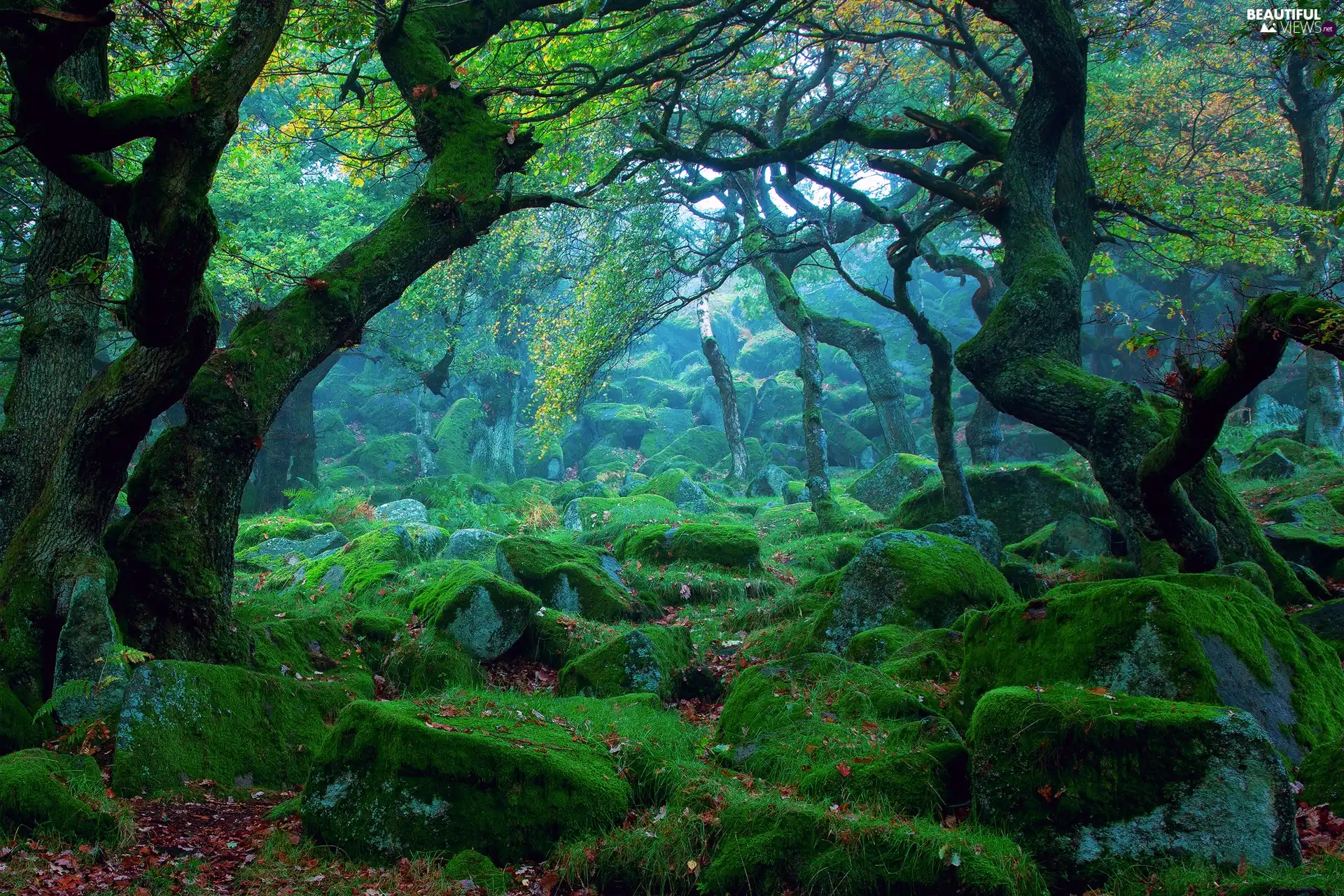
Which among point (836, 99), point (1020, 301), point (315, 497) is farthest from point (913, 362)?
point (1020, 301)

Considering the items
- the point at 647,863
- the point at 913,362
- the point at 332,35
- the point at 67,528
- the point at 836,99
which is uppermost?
the point at 836,99

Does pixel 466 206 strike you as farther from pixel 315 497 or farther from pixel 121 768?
pixel 315 497

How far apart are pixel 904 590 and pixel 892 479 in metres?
11.4

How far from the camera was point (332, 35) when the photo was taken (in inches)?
372

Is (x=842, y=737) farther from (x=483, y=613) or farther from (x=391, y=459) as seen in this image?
(x=391, y=459)

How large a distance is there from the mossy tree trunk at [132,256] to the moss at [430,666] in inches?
95.7

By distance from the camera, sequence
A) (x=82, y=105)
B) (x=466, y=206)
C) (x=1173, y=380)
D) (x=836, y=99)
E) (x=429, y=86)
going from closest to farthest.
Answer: (x=82, y=105) → (x=1173, y=380) → (x=466, y=206) → (x=429, y=86) → (x=836, y=99)

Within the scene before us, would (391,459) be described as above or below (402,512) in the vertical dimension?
above

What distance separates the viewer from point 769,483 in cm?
2492

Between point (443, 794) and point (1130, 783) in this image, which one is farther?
point (443, 794)

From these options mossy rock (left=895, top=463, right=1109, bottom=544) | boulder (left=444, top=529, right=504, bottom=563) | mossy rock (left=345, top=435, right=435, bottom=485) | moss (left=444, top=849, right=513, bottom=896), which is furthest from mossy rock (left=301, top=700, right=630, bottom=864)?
mossy rock (left=345, top=435, right=435, bottom=485)

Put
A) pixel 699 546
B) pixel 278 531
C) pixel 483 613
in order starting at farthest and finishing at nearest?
pixel 278 531
pixel 699 546
pixel 483 613

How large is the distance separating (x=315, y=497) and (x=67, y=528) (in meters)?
15.8

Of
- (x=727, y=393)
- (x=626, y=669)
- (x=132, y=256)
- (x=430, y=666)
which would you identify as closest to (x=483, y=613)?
(x=430, y=666)
